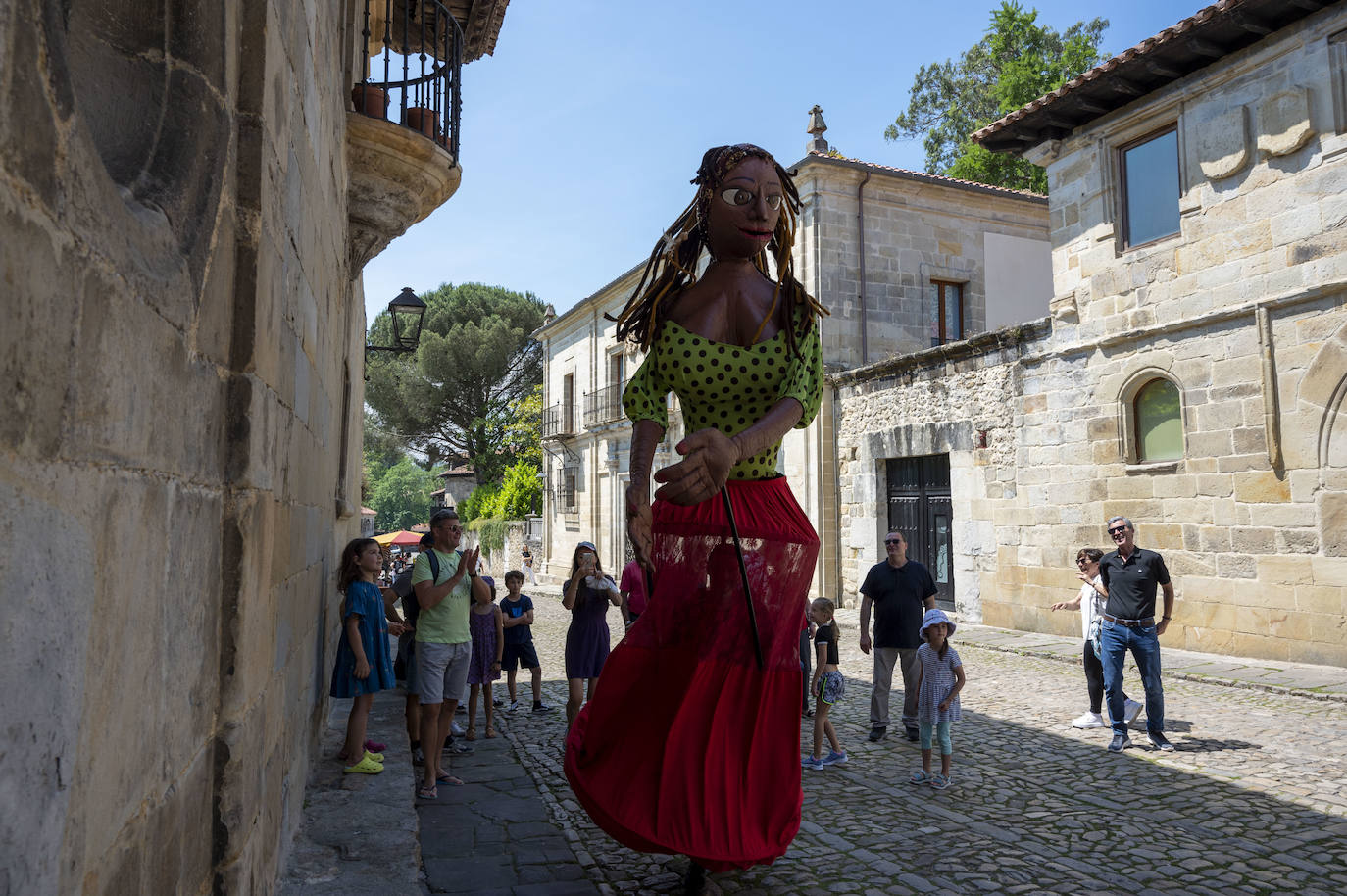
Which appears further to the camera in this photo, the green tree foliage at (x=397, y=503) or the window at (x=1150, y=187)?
the green tree foliage at (x=397, y=503)

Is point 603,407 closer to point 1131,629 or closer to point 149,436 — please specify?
point 1131,629

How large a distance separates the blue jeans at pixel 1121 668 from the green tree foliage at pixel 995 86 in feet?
58.2

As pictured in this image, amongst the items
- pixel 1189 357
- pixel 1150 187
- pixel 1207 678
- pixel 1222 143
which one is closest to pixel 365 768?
pixel 1207 678

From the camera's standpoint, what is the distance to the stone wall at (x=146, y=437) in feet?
3.34

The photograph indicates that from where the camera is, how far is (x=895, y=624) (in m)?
6.90

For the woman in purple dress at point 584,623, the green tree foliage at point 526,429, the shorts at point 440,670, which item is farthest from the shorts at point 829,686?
the green tree foliage at point 526,429

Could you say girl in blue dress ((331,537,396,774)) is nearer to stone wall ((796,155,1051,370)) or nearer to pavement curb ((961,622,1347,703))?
pavement curb ((961,622,1347,703))

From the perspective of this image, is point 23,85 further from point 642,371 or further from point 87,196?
point 642,371

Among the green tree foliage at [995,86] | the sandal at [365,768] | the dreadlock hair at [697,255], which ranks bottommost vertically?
the sandal at [365,768]

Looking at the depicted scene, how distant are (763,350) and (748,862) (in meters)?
1.67

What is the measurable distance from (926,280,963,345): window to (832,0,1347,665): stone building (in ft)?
15.7

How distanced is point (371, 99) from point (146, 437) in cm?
572

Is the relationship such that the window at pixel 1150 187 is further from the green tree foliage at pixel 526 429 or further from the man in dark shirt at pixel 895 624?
the green tree foliage at pixel 526 429

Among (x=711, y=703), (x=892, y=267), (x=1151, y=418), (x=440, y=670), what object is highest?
(x=892, y=267)
